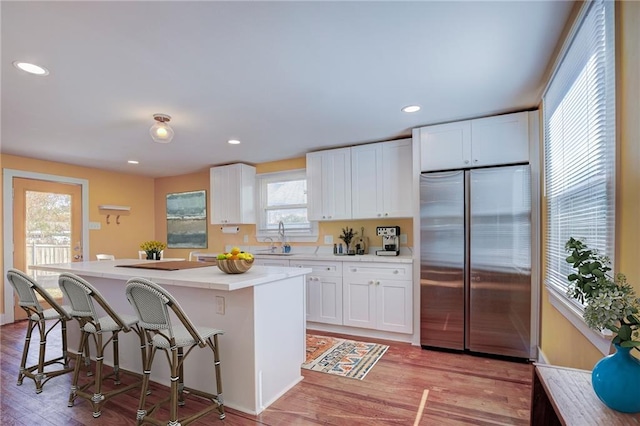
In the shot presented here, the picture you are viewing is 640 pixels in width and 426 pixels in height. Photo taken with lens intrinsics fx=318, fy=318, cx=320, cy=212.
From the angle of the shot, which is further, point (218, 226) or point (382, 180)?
point (218, 226)

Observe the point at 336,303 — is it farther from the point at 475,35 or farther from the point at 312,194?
the point at 475,35

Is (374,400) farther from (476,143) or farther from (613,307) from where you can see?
(476,143)

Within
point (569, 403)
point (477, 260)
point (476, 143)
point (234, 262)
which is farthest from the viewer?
point (476, 143)

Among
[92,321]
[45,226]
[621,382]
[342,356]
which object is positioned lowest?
[342,356]

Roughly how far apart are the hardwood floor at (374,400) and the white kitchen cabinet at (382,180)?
170 cm

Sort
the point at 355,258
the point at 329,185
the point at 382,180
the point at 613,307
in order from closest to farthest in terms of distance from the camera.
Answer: the point at 613,307
the point at 355,258
the point at 382,180
the point at 329,185

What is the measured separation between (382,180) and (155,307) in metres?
2.87

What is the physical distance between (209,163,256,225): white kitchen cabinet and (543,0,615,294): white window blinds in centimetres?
395

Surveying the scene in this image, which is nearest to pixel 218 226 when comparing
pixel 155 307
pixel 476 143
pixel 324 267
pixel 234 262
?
pixel 324 267

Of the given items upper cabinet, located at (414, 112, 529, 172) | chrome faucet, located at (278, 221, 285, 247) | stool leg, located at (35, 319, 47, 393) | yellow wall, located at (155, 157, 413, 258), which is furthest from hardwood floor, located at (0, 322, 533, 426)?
chrome faucet, located at (278, 221, 285, 247)

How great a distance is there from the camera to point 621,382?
98cm

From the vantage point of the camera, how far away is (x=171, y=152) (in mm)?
4445

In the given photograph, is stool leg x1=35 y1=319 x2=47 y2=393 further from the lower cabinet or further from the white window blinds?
the white window blinds

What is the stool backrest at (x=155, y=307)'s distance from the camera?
173cm
